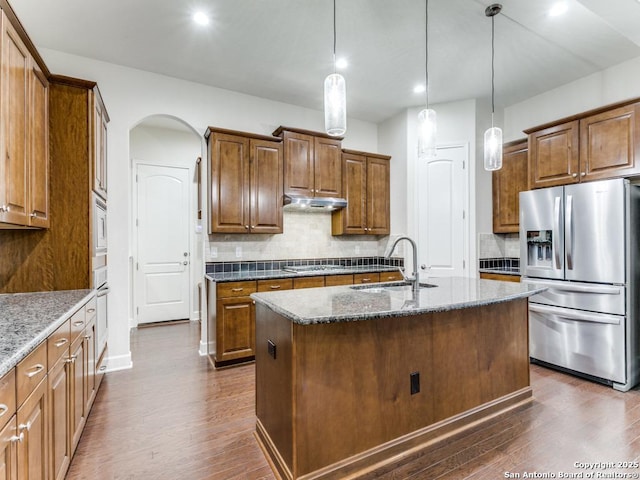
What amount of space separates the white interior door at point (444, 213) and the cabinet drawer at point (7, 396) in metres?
4.06

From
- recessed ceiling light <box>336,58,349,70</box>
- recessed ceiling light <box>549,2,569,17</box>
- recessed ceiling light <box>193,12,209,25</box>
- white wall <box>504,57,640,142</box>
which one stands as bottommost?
white wall <box>504,57,640,142</box>

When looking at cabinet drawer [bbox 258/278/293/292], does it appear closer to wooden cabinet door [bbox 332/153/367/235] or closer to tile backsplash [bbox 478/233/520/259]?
wooden cabinet door [bbox 332/153/367/235]

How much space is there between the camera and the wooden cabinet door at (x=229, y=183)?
3672 mm

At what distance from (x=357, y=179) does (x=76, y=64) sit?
330cm

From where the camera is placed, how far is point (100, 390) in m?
2.90

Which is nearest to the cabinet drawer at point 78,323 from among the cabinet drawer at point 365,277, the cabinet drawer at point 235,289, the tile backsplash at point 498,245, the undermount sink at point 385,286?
the cabinet drawer at point 235,289

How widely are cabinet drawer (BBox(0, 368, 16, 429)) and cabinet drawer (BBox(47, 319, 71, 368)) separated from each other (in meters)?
0.39

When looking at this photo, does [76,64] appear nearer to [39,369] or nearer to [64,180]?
[64,180]

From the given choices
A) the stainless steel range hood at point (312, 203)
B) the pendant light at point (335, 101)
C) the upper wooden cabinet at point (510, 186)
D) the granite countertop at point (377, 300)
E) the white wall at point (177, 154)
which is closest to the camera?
the granite countertop at point (377, 300)

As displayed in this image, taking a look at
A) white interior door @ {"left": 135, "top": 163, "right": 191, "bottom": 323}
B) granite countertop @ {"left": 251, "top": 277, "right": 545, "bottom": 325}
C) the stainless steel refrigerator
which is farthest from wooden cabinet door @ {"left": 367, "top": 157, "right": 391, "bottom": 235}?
white interior door @ {"left": 135, "top": 163, "right": 191, "bottom": 323}

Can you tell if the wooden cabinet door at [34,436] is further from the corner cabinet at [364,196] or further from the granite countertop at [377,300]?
the corner cabinet at [364,196]

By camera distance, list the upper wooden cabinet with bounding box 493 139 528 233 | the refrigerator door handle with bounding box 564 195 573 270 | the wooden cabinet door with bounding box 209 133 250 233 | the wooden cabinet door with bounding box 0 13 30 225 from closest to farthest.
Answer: the wooden cabinet door with bounding box 0 13 30 225
the refrigerator door handle with bounding box 564 195 573 270
the wooden cabinet door with bounding box 209 133 250 233
the upper wooden cabinet with bounding box 493 139 528 233

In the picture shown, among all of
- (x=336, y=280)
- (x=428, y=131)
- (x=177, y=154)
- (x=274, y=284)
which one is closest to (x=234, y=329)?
(x=274, y=284)

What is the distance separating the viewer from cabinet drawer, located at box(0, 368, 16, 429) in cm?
103
